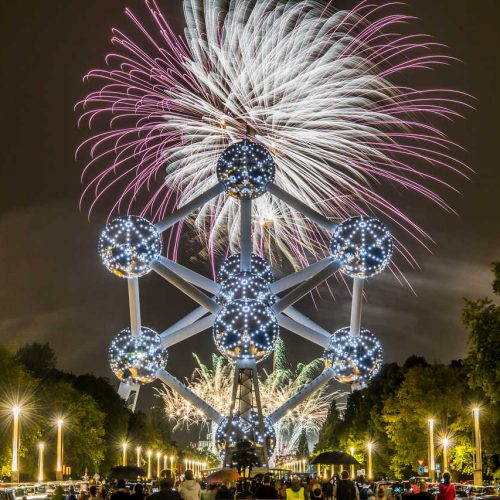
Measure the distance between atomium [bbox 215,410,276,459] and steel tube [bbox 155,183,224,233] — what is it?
12.2 m

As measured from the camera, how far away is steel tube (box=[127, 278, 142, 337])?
162 feet

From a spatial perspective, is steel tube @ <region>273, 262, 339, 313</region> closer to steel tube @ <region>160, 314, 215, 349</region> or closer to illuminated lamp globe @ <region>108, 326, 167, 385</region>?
steel tube @ <region>160, 314, 215, 349</region>

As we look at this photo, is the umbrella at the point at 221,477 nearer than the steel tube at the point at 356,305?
Yes

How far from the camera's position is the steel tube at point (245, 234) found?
166ft

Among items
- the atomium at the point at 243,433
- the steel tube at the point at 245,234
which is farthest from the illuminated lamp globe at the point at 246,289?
the atomium at the point at 243,433

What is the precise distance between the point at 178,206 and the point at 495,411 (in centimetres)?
1881

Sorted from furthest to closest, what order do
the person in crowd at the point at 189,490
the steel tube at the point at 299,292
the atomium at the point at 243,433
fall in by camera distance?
1. the atomium at the point at 243,433
2. the steel tube at the point at 299,292
3. the person in crowd at the point at 189,490

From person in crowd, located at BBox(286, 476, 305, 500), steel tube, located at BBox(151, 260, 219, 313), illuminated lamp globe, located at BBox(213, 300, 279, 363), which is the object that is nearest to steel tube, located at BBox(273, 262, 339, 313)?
steel tube, located at BBox(151, 260, 219, 313)

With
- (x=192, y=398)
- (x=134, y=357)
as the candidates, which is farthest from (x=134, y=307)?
(x=192, y=398)

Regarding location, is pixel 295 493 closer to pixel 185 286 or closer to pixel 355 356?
pixel 185 286

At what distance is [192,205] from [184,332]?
8.72 metres

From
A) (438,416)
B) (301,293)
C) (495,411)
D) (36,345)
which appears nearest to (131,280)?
(301,293)

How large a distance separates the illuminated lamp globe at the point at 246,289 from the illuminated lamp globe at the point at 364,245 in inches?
171

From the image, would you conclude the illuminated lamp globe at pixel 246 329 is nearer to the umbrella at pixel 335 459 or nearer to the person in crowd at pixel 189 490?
the umbrella at pixel 335 459
